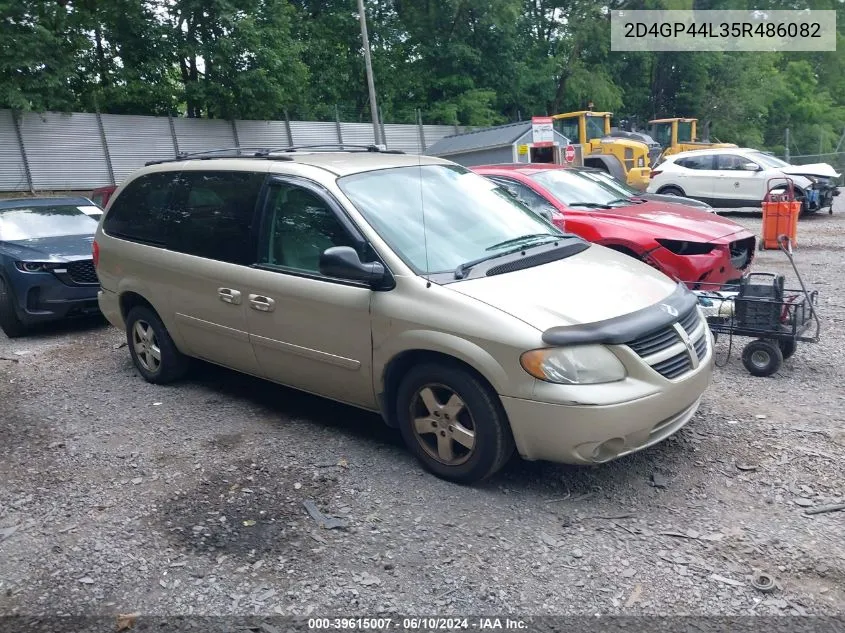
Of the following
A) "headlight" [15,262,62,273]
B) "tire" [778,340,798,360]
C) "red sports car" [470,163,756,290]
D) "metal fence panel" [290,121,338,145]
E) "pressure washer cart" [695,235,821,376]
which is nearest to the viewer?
"pressure washer cart" [695,235,821,376]

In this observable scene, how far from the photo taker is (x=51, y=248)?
27.1 ft

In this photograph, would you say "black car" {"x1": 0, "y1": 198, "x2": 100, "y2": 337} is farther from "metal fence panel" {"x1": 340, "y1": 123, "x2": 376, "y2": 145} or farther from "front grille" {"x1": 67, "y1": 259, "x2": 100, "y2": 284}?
"metal fence panel" {"x1": 340, "y1": 123, "x2": 376, "y2": 145}

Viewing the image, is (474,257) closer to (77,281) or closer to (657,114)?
(77,281)

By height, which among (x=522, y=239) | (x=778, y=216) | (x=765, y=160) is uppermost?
(x=522, y=239)

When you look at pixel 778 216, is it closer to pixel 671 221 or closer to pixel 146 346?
pixel 671 221

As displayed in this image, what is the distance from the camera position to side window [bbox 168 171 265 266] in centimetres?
498

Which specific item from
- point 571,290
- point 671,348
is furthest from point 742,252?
point 571,290

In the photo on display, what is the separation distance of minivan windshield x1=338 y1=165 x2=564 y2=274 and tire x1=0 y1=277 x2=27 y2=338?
5.24m

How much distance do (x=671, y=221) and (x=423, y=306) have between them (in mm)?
4340

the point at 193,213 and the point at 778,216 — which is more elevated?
the point at 193,213

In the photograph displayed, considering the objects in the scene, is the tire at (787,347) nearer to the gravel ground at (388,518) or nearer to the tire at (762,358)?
the tire at (762,358)

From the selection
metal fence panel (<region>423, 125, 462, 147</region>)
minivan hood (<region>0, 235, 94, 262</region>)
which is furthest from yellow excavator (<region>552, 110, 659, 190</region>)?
minivan hood (<region>0, 235, 94, 262</region>)

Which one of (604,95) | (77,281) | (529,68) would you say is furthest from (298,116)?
(77,281)

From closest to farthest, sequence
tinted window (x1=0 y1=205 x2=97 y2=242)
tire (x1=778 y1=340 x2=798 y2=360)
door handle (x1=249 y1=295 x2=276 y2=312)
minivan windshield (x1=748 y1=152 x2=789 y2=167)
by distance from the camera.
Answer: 1. door handle (x1=249 y1=295 x2=276 y2=312)
2. tire (x1=778 y1=340 x2=798 y2=360)
3. tinted window (x1=0 y1=205 x2=97 y2=242)
4. minivan windshield (x1=748 y1=152 x2=789 y2=167)
